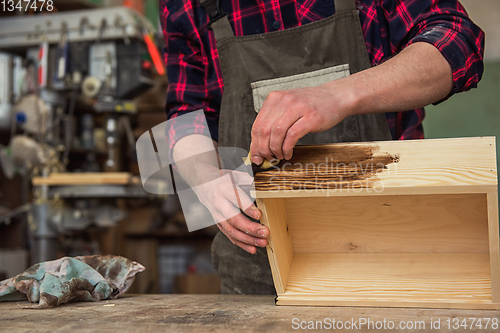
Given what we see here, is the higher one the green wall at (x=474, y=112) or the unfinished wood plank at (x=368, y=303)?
the green wall at (x=474, y=112)

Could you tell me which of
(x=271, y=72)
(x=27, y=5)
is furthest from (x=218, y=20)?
(x=27, y=5)

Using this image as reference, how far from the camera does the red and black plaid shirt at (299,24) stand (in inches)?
36.9

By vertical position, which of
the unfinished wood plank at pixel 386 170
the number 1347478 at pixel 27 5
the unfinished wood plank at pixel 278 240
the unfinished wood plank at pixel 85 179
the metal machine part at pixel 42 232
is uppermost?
the number 1347478 at pixel 27 5

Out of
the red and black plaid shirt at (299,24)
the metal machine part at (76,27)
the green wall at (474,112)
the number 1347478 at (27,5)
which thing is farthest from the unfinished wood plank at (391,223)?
the number 1347478 at (27,5)

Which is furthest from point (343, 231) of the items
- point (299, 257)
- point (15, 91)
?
point (15, 91)

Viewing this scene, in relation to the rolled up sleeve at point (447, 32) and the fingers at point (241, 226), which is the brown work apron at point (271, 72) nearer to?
the rolled up sleeve at point (447, 32)

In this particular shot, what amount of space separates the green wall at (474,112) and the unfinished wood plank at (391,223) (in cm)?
201

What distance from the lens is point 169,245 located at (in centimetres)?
371

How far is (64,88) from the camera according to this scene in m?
2.34

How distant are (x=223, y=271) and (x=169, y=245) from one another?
2571 millimetres

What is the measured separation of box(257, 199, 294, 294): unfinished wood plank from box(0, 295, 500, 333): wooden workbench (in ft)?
0.21

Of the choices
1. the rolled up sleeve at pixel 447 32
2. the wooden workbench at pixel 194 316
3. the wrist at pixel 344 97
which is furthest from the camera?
the rolled up sleeve at pixel 447 32

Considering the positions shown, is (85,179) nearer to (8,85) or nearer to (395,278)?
(8,85)

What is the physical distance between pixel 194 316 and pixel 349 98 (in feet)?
1.63
